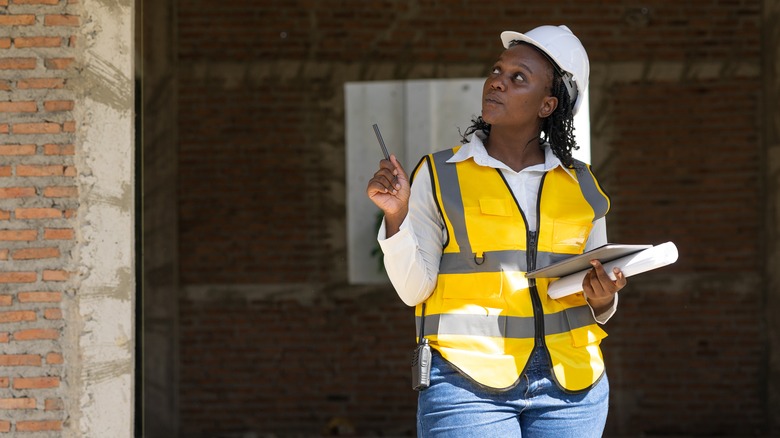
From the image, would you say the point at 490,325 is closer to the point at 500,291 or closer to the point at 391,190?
the point at 500,291

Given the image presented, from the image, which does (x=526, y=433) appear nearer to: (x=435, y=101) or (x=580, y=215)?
(x=580, y=215)

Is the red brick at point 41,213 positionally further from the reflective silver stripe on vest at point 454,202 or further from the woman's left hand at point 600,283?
the woman's left hand at point 600,283

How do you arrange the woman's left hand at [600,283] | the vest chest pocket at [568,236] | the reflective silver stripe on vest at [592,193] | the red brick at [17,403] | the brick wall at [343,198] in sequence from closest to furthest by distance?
the woman's left hand at [600,283]
the vest chest pocket at [568,236]
the reflective silver stripe on vest at [592,193]
the red brick at [17,403]
the brick wall at [343,198]

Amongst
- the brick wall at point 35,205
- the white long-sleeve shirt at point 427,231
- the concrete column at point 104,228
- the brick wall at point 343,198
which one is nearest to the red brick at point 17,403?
the brick wall at point 35,205

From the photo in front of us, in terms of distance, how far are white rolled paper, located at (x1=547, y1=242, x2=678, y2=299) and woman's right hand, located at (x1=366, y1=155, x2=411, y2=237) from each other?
1.52 feet

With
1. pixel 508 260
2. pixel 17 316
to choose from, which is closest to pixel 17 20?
pixel 17 316

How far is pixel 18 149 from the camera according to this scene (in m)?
4.11

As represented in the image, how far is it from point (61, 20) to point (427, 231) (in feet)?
7.06

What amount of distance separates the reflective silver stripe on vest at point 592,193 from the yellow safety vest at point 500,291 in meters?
0.08

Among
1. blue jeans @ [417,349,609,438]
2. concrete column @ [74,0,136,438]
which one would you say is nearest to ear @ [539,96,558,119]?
blue jeans @ [417,349,609,438]

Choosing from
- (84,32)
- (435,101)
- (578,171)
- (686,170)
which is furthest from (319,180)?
(578,171)

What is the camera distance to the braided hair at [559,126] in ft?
9.59

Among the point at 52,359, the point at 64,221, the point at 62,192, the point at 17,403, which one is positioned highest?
the point at 62,192

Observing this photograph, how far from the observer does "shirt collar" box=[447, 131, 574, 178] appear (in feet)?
9.24
